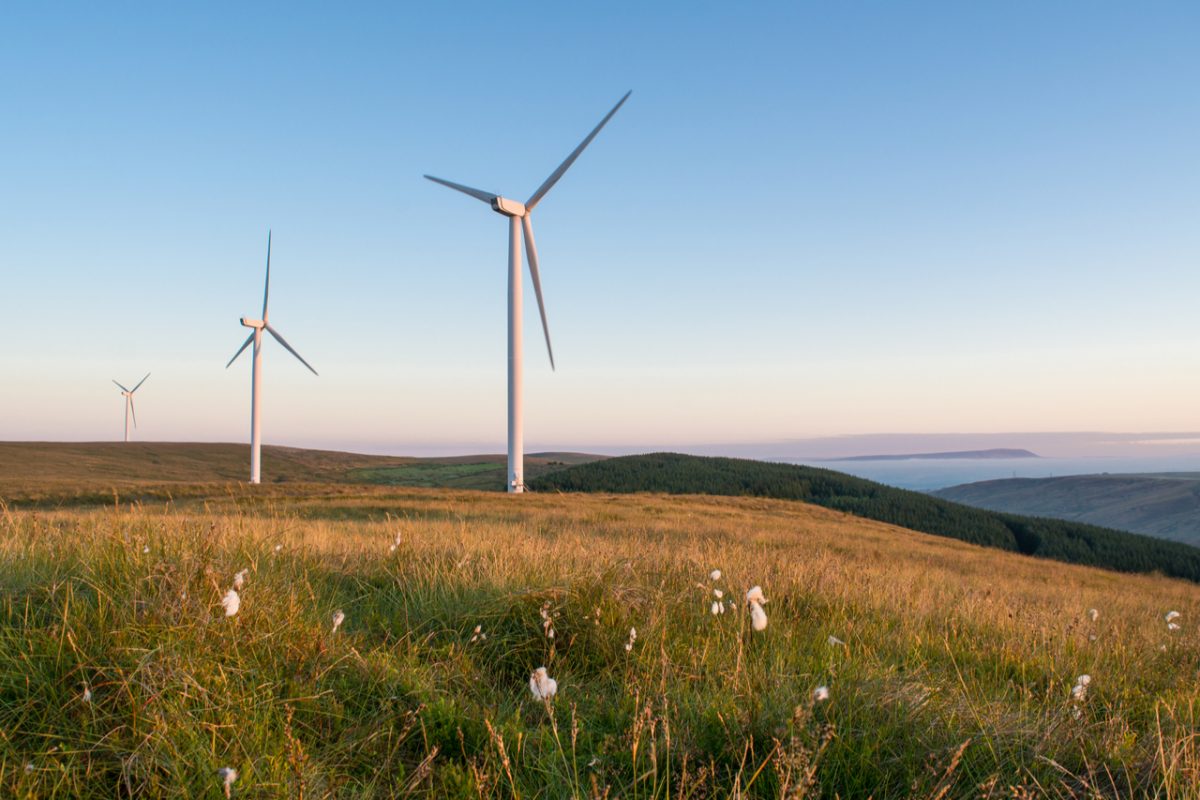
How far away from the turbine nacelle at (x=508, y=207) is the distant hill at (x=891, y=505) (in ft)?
105

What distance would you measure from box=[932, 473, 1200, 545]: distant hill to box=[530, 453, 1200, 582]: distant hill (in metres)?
66.2

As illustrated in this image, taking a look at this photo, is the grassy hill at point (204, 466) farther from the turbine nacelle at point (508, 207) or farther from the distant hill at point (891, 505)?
the turbine nacelle at point (508, 207)

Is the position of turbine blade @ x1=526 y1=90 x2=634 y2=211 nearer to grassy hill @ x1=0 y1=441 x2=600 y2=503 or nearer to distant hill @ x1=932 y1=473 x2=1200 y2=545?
grassy hill @ x1=0 y1=441 x2=600 y2=503

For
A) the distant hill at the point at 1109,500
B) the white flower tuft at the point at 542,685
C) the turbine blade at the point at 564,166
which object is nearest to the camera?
the white flower tuft at the point at 542,685

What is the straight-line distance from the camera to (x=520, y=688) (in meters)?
4.79

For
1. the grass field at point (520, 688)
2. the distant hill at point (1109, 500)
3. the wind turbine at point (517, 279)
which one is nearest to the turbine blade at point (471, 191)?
the wind turbine at point (517, 279)

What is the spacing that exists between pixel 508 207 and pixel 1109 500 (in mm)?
160065

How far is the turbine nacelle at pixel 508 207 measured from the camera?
33531 mm

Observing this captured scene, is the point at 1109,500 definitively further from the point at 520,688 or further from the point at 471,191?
the point at 520,688

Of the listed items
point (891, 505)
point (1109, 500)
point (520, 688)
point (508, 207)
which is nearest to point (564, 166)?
point (508, 207)

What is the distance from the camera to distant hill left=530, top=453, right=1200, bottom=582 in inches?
2258

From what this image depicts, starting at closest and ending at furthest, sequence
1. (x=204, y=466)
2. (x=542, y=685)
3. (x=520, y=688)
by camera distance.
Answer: (x=542, y=685) → (x=520, y=688) → (x=204, y=466)

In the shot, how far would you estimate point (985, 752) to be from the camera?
3748 mm

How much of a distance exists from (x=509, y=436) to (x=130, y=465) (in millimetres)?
71088
